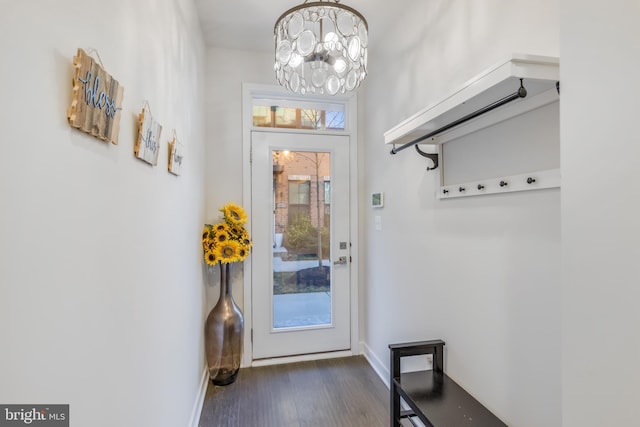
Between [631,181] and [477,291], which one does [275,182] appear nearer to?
[477,291]

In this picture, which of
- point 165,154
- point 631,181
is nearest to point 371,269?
point 165,154

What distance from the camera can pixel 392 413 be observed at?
181 cm

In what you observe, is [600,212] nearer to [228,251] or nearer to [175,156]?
[175,156]

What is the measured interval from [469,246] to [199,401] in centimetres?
203

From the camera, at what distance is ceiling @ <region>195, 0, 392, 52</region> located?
233 cm

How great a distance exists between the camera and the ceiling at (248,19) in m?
2.33

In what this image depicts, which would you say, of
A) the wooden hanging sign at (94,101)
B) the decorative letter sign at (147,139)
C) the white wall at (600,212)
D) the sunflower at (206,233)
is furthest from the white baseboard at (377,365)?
the wooden hanging sign at (94,101)

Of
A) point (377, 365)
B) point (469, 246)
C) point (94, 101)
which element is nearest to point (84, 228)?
point (94, 101)

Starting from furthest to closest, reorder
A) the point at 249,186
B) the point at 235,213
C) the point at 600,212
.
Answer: the point at 249,186, the point at 235,213, the point at 600,212

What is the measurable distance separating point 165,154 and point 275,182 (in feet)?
5.17

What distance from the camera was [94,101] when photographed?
0.74m

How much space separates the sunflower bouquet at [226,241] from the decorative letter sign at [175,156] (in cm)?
94

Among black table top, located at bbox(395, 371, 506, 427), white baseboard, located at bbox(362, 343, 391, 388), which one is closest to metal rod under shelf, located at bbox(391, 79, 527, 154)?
black table top, located at bbox(395, 371, 506, 427)

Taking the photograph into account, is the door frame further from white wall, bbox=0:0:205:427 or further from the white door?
Answer: white wall, bbox=0:0:205:427
